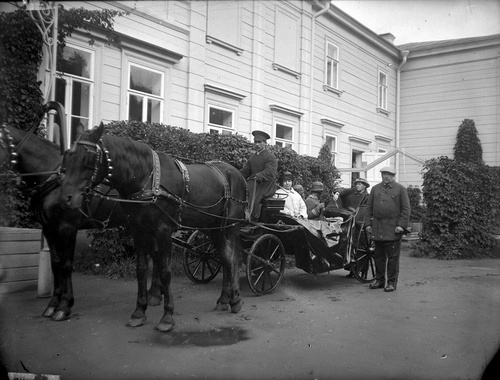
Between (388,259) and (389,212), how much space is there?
2.64 ft

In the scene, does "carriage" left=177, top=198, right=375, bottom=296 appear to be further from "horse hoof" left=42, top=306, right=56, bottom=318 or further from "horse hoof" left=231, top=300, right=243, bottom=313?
"horse hoof" left=42, top=306, right=56, bottom=318

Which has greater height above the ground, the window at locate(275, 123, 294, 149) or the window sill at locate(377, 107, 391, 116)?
the window sill at locate(377, 107, 391, 116)

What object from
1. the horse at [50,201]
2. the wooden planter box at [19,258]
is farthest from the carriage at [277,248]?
the wooden planter box at [19,258]

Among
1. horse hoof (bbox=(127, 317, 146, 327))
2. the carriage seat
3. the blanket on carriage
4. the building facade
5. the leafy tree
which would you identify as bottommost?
horse hoof (bbox=(127, 317, 146, 327))

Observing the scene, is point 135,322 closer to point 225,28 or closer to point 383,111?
point 225,28

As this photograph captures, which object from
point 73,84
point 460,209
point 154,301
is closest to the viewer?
point 154,301

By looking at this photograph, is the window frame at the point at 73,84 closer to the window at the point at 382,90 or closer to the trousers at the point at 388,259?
the trousers at the point at 388,259

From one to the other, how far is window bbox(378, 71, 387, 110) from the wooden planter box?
655 inches

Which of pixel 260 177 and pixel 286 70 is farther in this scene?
pixel 286 70

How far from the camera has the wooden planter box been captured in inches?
247

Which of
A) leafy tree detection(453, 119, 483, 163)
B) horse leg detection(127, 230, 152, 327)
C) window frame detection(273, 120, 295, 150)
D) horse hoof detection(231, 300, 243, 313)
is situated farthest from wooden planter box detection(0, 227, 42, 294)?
leafy tree detection(453, 119, 483, 163)

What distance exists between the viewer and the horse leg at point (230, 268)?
5.80 m

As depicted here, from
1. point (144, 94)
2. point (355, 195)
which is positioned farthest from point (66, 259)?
point (144, 94)

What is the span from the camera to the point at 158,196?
4797mm
